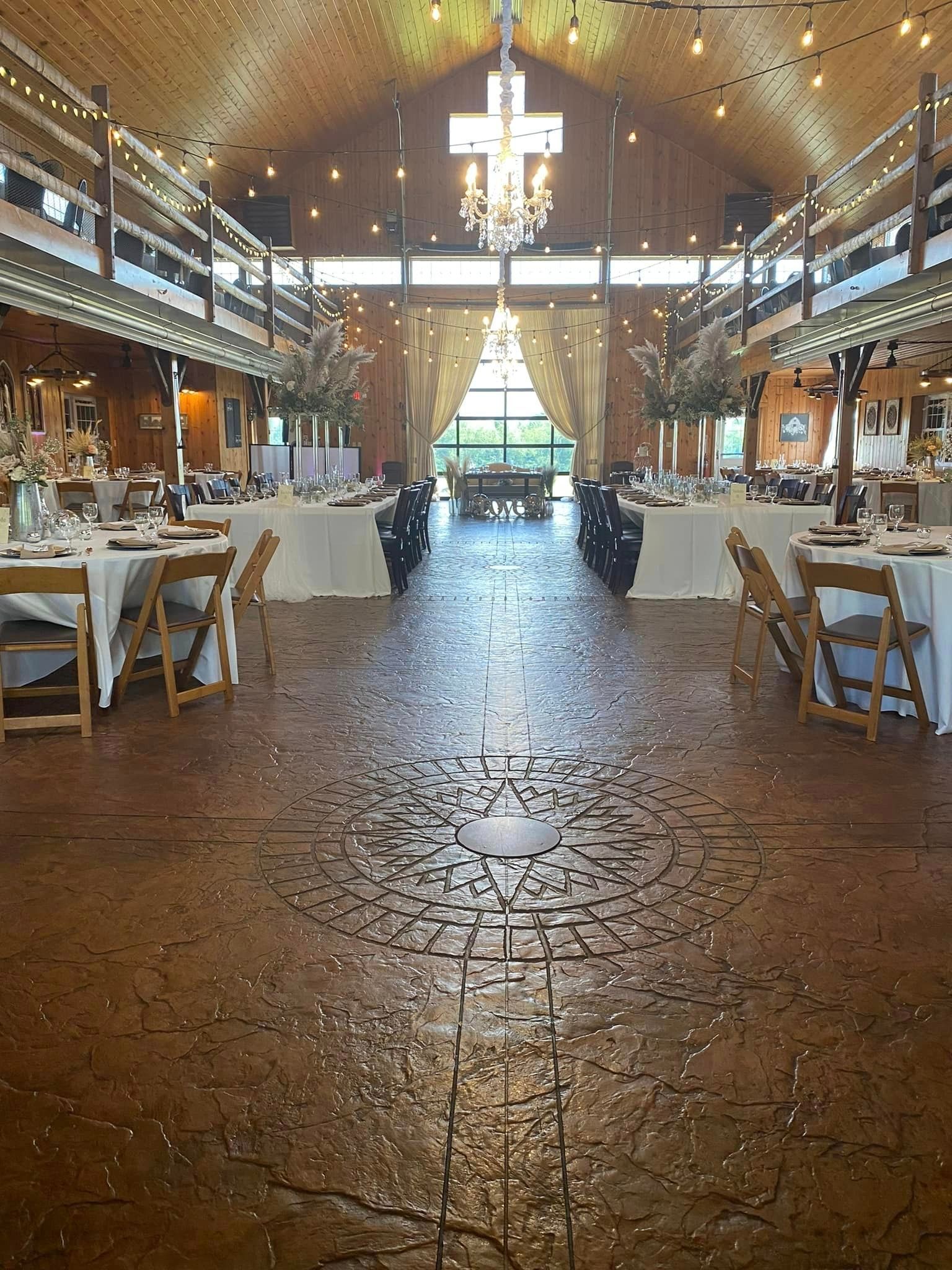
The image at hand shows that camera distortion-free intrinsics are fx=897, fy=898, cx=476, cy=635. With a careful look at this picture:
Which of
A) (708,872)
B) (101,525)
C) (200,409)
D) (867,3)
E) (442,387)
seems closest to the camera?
(708,872)

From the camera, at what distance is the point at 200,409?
49.4 ft

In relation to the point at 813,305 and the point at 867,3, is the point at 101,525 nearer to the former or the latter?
the point at 813,305

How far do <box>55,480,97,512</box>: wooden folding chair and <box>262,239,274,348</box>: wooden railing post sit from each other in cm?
469

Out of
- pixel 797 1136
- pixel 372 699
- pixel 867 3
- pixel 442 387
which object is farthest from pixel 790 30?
pixel 797 1136

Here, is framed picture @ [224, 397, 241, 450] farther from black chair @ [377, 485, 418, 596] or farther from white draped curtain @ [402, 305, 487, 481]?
black chair @ [377, 485, 418, 596]

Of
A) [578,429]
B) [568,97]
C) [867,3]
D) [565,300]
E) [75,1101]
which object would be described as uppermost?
[568,97]

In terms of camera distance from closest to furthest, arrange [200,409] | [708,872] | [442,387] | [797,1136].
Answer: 1. [797,1136]
2. [708,872]
3. [200,409]
4. [442,387]

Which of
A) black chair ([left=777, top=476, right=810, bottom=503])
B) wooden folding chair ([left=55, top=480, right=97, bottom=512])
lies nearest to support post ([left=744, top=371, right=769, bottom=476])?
black chair ([left=777, top=476, right=810, bottom=503])

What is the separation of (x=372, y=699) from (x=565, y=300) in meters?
15.7

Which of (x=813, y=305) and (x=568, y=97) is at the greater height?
(x=568, y=97)

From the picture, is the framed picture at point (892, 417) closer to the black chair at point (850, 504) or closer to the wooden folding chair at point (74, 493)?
the black chair at point (850, 504)

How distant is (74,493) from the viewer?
400 inches

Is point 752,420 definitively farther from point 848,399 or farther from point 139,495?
point 139,495

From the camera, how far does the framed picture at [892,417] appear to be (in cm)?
1509
